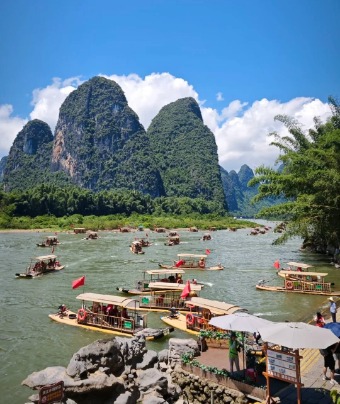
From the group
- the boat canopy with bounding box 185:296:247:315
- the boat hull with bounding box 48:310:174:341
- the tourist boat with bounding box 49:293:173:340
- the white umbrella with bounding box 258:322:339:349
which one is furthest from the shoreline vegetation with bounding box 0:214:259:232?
the white umbrella with bounding box 258:322:339:349

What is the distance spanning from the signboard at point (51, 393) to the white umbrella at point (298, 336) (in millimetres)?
Result: 4102

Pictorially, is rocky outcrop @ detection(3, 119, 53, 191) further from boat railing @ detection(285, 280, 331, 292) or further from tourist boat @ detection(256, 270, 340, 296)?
boat railing @ detection(285, 280, 331, 292)

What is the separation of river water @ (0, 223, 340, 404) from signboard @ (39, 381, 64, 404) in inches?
112

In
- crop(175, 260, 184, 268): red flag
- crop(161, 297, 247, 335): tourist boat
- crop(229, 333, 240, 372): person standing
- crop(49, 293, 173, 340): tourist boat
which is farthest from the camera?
crop(175, 260, 184, 268): red flag

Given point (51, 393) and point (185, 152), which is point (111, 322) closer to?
point (51, 393)

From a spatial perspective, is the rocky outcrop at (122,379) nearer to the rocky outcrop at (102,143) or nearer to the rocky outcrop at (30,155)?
the rocky outcrop at (102,143)

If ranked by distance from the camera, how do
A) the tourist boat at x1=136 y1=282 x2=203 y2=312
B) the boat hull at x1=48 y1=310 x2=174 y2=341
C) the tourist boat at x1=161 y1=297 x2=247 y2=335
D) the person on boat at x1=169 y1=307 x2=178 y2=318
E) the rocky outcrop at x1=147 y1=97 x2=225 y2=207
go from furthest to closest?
1. the rocky outcrop at x1=147 y1=97 x2=225 y2=207
2. the tourist boat at x1=136 y1=282 x2=203 y2=312
3. the person on boat at x1=169 y1=307 x2=178 y2=318
4. the boat hull at x1=48 y1=310 x2=174 y2=341
5. the tourist boat at x1=161 y1=297 x2=247 y2=335

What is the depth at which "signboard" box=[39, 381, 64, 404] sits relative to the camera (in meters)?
7.42

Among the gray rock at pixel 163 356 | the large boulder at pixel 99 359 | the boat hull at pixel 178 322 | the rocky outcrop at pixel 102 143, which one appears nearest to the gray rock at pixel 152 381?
the large boulder at pixel 99 359

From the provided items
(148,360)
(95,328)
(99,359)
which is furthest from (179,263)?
(99,359)

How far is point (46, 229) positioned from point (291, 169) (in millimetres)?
51988

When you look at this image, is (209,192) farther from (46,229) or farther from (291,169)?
(291,169)

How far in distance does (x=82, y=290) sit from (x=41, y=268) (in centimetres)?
717

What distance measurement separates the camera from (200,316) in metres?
14.8
